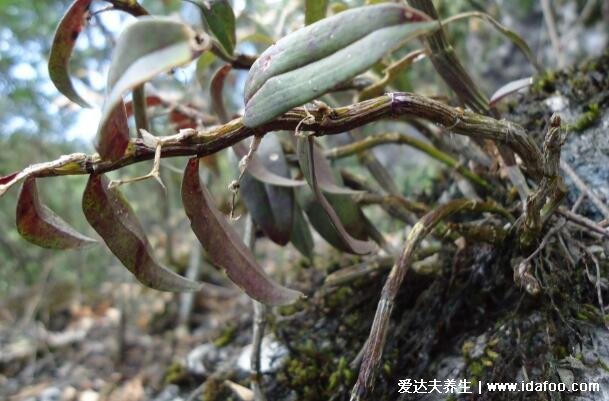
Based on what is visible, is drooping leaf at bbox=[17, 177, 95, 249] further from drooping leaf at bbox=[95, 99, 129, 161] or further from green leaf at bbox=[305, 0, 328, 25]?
green leaf at bbox=[305, 0, 328, 25]

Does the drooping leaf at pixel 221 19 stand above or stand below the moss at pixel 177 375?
above

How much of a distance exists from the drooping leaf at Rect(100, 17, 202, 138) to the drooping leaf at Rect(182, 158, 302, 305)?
0.56 feet

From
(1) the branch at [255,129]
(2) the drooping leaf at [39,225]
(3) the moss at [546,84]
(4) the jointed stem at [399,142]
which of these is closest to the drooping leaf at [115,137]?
(1) the branch at [255,129]

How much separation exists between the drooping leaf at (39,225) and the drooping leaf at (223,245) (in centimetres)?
15

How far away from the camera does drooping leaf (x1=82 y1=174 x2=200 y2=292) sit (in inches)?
22.4

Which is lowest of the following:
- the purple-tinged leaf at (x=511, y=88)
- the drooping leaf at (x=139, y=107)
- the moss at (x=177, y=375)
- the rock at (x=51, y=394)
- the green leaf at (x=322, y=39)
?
the rock at (x=51, y=394)

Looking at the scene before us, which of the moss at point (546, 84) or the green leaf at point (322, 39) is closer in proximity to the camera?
the green leaf at point (322, 39)

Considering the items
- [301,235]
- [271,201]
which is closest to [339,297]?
[301,235]

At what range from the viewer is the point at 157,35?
0.41 metres

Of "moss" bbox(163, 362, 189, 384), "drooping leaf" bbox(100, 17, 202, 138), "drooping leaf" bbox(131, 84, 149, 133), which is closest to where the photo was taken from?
"drooping leaf" bbox(100, 17, 202, 138)

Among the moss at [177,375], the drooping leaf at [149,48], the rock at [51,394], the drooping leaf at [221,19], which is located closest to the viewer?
the drooping leaf at [149,48]

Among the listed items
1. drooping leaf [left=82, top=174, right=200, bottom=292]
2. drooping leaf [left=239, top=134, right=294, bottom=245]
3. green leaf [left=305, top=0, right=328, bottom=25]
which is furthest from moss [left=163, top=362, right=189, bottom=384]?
green leaf [left=305, top=0, right=328, bottom=25]

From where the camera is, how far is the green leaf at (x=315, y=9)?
0.77m

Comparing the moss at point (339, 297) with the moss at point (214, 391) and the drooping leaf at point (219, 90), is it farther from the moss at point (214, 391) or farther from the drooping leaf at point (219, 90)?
the drooping leaf at point (219, 90)
